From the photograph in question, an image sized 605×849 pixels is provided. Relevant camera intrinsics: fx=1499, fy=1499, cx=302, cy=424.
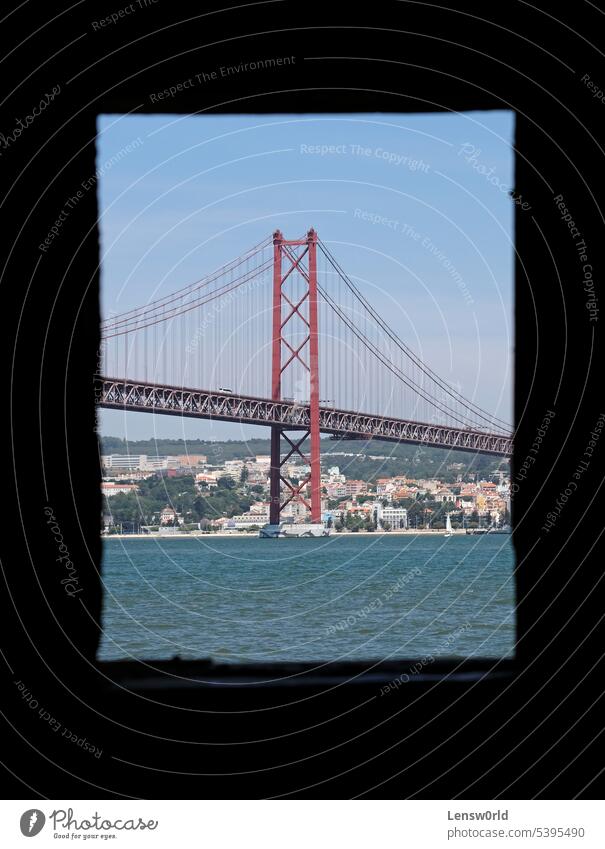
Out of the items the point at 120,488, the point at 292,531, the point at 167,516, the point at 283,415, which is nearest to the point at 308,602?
the point at 283,415

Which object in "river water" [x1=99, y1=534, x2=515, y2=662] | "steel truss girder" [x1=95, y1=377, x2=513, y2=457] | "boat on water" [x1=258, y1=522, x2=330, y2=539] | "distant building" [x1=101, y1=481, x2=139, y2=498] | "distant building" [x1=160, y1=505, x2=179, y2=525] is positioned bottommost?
"river water" [x1=99, y1=534, x2=515, y2=662]

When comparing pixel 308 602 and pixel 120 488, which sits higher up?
pixel 120 488

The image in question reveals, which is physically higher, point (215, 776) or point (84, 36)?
point (84, 36)

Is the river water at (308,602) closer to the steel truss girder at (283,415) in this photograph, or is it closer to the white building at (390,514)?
the white building at (390,514)

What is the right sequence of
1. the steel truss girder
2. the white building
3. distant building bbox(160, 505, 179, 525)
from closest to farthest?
the steel truss girder → distant building bbox(160, 505, 179, 525) → the white building

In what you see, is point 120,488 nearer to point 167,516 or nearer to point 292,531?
point 167,516

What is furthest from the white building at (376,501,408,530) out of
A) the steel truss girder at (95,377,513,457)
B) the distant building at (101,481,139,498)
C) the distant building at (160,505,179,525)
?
the steel truss girder at (95,377,513,457)

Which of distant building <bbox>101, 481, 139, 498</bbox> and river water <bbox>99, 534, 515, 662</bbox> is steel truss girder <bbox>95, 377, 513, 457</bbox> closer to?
river water <bbox>99, 534, 515, 662</bbox>

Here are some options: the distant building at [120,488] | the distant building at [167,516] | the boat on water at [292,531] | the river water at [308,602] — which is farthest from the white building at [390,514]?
the distant building at [120,488]

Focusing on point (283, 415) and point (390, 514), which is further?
point (390, 514)

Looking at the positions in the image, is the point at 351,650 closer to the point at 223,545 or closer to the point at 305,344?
the point at 305,344
